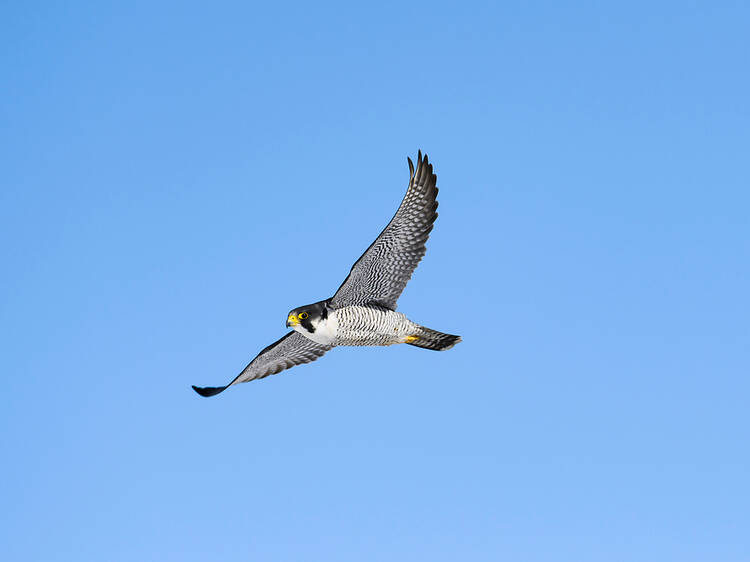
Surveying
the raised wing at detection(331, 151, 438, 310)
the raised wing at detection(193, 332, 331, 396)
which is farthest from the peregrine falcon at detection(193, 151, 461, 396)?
the raised wing at detection(193, 332, 331, 396)

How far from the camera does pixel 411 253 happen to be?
1650 centimetres

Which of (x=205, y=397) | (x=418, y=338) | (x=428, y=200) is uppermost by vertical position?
(x=428, y=200)

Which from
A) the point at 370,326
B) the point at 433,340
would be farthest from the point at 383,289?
the point at 433,340

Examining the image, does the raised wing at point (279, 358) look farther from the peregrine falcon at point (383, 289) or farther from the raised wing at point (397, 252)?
the raised wing at point (397, 252)

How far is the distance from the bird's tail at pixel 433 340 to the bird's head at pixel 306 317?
2142 mm

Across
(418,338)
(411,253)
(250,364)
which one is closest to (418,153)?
(411,253)

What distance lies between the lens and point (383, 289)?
16.7 metres

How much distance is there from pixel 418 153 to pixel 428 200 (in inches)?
36.5

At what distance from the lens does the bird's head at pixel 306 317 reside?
16062 mm

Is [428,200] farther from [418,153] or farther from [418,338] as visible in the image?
[418,338]

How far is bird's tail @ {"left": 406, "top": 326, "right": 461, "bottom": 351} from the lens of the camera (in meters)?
17.3

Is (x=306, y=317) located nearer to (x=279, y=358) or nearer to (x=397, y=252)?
(x=397, y=252)

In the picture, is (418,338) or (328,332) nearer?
(328,332)

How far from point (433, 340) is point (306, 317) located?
2.97 meters
